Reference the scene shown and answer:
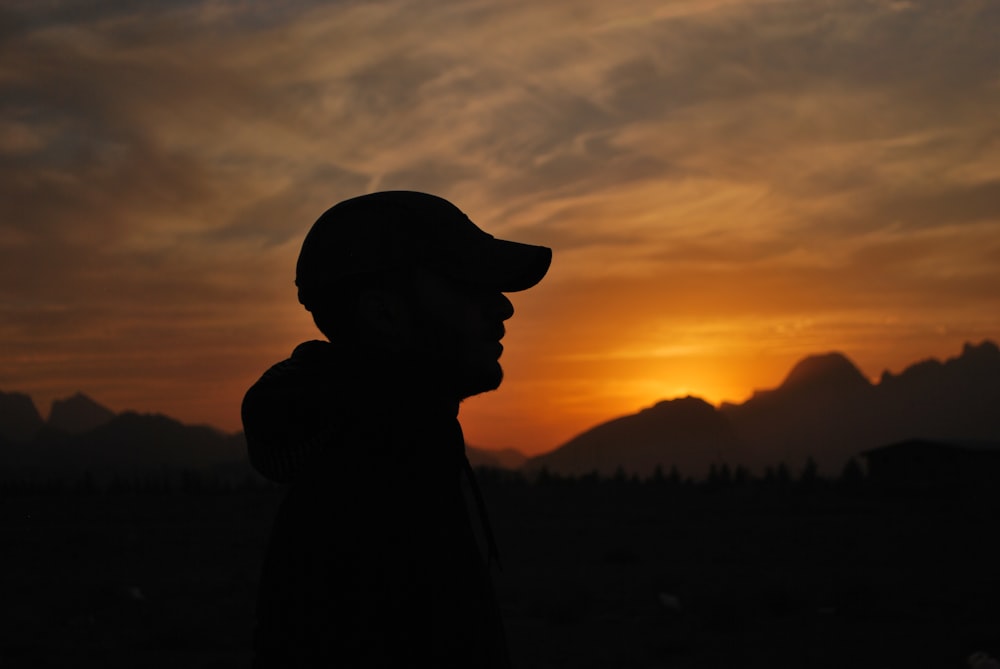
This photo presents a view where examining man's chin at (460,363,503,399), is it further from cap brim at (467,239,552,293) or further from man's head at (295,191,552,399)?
cap brim at (467,239,552,293)

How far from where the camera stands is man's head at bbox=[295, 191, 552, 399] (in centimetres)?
179

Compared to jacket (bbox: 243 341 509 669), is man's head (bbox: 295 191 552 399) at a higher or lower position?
higher

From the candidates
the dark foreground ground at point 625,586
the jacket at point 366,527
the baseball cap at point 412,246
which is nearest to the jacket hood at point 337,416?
the jacket at point 366,527

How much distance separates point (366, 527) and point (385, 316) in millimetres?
376

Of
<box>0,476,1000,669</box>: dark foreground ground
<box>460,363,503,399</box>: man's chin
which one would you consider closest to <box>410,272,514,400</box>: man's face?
<box>460,363,503,399</box>: man's chin

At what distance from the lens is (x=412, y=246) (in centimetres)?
179

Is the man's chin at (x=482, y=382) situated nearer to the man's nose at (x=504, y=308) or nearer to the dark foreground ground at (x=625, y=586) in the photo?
the man's nose at (x=504, y=308)

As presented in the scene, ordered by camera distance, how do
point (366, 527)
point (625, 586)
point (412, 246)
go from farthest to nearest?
1. point (625, 586)
2. point (412, 246)
3. point (366, 527)

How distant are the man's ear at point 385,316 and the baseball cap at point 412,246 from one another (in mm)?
48

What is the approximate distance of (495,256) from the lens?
71.9 inches

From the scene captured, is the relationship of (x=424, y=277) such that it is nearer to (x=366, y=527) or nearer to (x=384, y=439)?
(x=384, y=439)

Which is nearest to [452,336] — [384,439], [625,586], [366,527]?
[384,439]

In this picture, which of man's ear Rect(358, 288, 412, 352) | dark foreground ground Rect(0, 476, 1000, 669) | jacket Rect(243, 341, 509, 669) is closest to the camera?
jacket Rect(243, 341, 509, 669)

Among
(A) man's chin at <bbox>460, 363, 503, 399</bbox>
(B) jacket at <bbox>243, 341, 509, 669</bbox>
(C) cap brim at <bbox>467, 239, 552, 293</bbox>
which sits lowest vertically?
(B) jacket at <bbox>243, 341, 509, 669</bbox>
